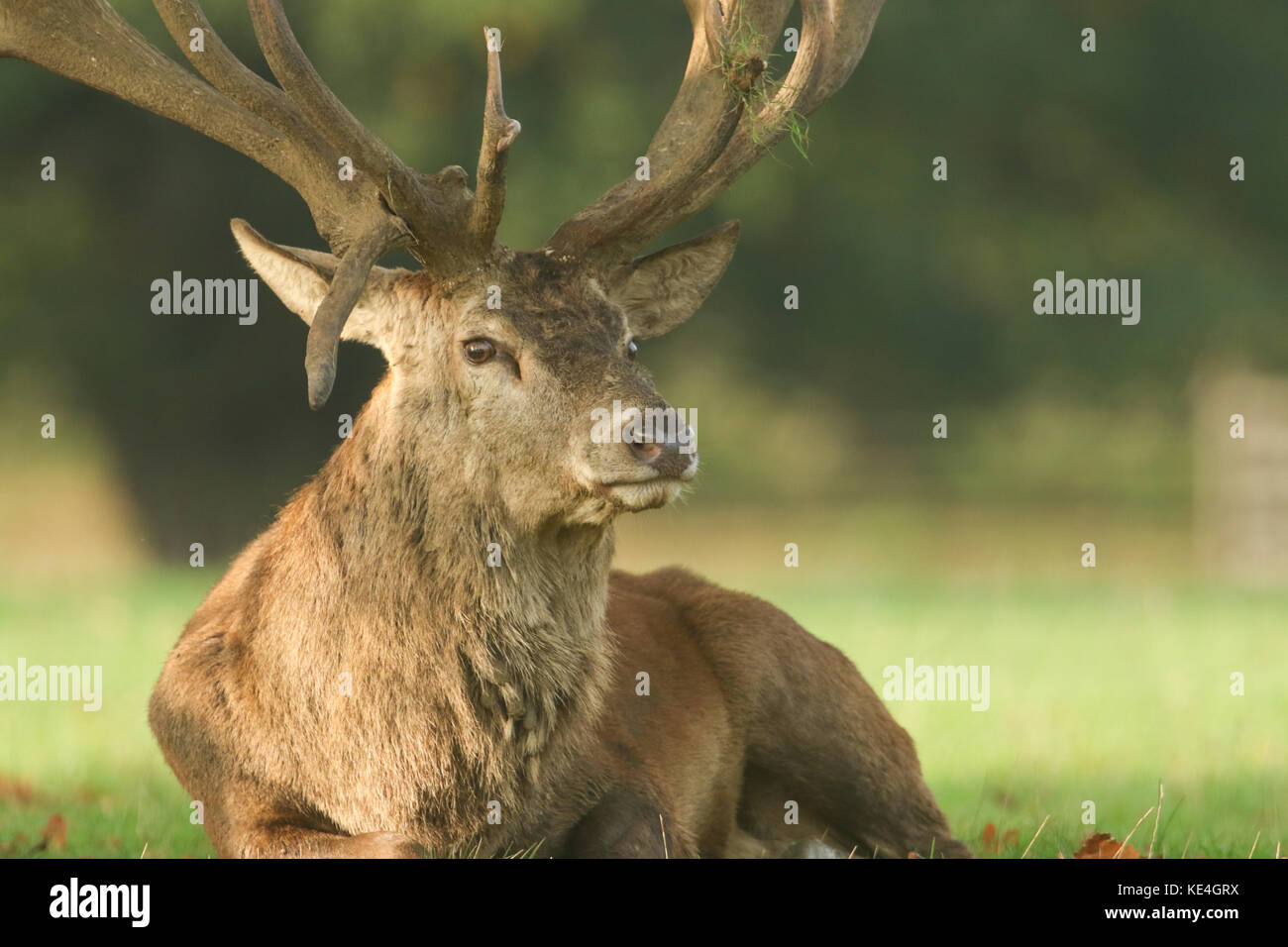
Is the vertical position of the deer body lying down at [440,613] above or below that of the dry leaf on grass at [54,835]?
above

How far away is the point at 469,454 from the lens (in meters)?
4.96

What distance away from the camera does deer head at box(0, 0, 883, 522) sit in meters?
4.82

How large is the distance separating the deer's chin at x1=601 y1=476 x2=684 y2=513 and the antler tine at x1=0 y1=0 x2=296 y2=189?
1.63 meters

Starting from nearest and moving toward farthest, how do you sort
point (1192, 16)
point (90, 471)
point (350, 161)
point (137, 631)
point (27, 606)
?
point (350, 161)
point (137, 631)
point (27, 606)
point (90, 471)
point (1192, 16)

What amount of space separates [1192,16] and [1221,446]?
723 centimetres

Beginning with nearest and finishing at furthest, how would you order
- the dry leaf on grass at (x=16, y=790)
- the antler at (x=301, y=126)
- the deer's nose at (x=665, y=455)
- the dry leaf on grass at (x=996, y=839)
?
the deer's nose at (x=665, y=455) < the antler at (x=301, y=126) < the dry leaf on grass at (x=996, y=839) < the dry leaf on grass at (x=16, y=790)

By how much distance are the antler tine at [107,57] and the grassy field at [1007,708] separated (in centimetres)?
253

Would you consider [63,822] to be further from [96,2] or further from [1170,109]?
[1170,109]

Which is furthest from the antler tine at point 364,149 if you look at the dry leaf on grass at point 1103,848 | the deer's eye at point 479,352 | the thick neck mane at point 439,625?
the dry leaf on grass at point 1103,848

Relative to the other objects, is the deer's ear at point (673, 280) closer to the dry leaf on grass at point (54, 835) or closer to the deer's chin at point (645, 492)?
the deer's chin at point (645, 492)

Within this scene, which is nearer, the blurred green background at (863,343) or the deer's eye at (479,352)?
the deer's eye at (479,352)

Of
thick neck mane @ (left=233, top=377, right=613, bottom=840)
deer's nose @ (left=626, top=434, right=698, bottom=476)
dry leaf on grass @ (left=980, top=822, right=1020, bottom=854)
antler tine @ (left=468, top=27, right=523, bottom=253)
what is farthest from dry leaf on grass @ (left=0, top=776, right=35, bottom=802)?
dry leaf on grass @ (left=980, top=822, right=1020, bottom=854)

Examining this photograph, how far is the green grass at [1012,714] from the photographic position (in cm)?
659
